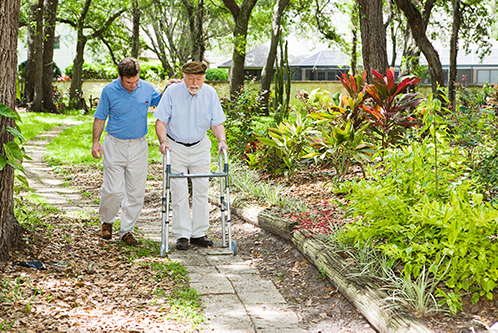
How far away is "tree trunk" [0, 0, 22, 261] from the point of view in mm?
3871

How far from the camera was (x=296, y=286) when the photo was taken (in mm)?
4242

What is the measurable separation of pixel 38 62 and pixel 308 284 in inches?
731

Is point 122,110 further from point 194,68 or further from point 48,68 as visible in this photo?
point 48,68

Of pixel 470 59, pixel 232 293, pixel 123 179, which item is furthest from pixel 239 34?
pixel 470 59

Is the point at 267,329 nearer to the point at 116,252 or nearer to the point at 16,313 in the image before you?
the point at 16,313

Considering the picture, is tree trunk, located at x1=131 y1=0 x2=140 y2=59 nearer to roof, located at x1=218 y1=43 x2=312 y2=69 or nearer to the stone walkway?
roof, located at x1=218 y1=43 x2=312 y2=69

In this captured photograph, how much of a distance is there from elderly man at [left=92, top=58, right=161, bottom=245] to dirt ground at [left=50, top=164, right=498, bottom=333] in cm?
126

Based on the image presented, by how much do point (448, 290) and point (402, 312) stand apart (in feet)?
1.32

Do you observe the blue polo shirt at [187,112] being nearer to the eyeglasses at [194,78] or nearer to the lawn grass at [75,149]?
the eyeglasses at [194,78]

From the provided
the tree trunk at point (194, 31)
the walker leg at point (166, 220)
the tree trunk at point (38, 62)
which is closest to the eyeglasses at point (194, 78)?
the walker leg at point (166, 220)

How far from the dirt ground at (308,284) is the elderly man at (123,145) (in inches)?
49.7

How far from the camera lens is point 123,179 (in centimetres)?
522

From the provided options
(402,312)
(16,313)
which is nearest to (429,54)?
(402,312)

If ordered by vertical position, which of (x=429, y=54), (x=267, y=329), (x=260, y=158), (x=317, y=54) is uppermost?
(x=317, y=54)
